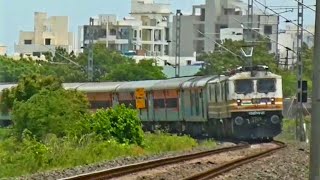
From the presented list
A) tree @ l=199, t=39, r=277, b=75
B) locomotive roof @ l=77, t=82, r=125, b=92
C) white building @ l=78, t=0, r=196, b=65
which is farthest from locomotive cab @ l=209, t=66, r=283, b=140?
white building @ l=78, t=0, r=196, b=65

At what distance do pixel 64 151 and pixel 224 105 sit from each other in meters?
12.1

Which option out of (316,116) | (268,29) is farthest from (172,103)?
(268,29)

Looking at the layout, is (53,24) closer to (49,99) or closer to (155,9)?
(155,9)

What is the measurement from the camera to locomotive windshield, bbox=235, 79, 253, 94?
119 feet

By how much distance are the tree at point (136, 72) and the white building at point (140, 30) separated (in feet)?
78.0

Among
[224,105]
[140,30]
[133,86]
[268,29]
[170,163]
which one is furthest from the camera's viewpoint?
[140,30]

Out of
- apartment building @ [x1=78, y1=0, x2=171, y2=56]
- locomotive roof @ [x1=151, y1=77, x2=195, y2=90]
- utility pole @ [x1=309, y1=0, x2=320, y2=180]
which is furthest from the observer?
apartment building @ [x1=78, y1=0, x2=171, y2=56]

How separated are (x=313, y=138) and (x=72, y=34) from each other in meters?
88.7

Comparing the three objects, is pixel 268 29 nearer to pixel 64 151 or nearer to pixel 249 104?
pixel 249 104

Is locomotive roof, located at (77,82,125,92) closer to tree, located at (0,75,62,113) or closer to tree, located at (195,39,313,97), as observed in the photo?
tree, located at (0,75,62,113)

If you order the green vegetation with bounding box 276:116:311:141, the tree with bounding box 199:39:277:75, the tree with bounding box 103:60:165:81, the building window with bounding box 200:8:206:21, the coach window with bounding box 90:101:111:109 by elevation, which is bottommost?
the green vegetation with bounding box 276:116:311:141

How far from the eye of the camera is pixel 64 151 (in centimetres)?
2548

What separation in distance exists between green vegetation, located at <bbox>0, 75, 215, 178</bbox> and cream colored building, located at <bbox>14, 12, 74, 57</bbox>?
133 feet

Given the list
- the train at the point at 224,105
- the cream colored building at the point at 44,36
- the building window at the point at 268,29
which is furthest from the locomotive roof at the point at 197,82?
the cream colored building at the point at 44,36
